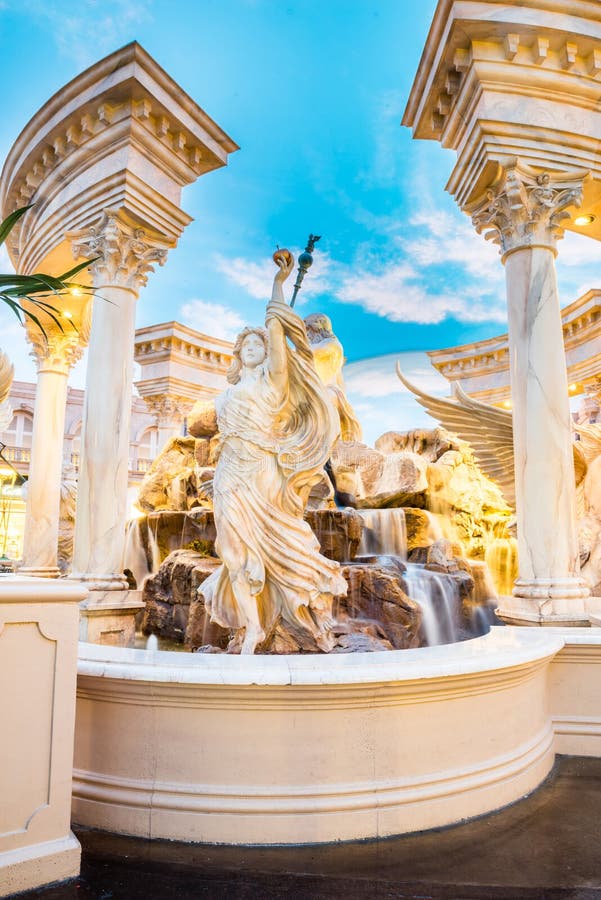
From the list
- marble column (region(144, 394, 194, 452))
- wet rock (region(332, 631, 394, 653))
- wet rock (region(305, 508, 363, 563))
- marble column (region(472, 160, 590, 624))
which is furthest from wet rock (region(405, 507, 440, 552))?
marble column (region(144, 394, 194, 452))

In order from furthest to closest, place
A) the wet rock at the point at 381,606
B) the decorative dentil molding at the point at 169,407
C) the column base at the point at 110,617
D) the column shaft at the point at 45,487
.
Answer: the decorative dentil molding at the point at 169,407 → the column shaft at the point at 45,487 → the column base at the point at 110,617 → the wet rock at the point at 381,606

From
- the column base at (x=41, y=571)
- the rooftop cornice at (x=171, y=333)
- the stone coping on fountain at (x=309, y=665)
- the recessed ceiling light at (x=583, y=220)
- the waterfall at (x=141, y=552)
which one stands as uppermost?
the rooftop cornice at (x=171, y=333)

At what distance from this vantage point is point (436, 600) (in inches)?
228

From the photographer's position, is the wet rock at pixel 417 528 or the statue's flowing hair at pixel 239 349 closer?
the statue's flowing hair at pixel 239 349

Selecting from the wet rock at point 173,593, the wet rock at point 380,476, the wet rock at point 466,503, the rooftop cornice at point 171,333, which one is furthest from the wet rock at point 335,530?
the rooftop cornice at point 171,333

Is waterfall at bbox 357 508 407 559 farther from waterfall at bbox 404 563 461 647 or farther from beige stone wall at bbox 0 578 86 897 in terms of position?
beige stone wall at bbox 0 578 86 897

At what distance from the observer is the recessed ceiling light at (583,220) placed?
6.09 meters

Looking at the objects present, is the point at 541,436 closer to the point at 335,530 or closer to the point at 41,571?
the point at 335,530

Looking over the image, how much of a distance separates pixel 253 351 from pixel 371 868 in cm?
299

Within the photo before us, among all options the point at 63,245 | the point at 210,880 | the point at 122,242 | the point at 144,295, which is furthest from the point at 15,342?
the point at 210,880

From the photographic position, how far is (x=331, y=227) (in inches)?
899

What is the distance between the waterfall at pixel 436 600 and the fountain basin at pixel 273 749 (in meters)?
2.75

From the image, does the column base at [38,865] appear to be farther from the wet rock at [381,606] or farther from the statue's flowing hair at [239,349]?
the wet rock at [381,606]

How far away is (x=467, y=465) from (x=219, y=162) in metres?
5.53
